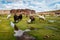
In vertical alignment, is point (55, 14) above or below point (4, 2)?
below

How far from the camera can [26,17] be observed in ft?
11.5

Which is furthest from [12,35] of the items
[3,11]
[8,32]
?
[3,11]

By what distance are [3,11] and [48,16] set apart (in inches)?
38.8

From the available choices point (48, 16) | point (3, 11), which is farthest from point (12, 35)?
point (48, 16)

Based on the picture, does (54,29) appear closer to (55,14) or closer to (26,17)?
(55,14)

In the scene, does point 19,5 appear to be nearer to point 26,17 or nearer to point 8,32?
point 26,17

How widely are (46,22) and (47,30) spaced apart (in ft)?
0.62

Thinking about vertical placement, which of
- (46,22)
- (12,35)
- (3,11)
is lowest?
(12,35)

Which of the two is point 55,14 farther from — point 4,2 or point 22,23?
point 4,2

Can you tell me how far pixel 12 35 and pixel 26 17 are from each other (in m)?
0.50

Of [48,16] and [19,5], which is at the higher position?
[19,5]

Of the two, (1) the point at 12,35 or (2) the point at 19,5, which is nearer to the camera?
(1) the point at 12,35

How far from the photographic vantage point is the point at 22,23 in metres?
3.48

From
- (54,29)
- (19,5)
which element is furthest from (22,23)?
(54,29)
